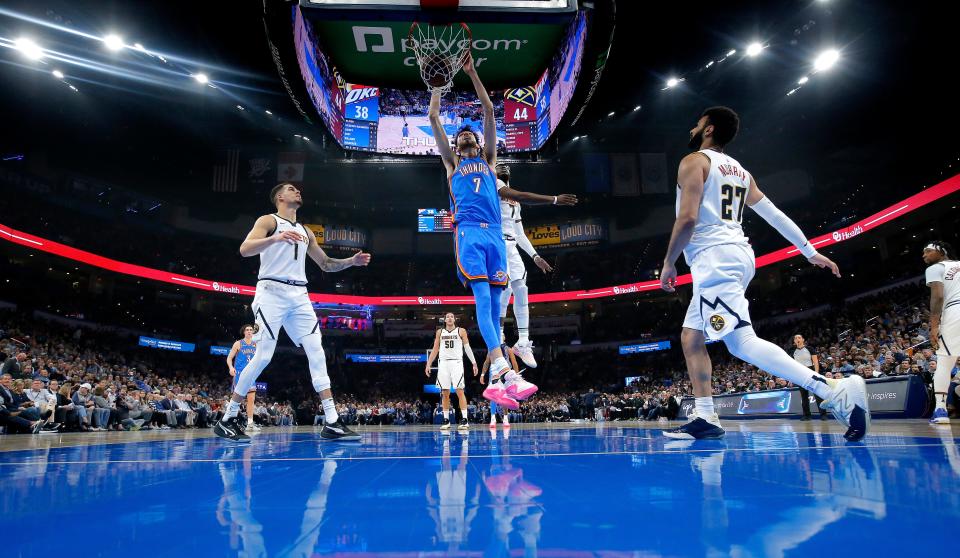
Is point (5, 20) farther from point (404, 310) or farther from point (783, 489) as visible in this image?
point (404, 310)

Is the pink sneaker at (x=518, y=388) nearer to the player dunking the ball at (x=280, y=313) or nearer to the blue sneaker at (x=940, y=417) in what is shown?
the player dunking the ball at (x=280, y=313)

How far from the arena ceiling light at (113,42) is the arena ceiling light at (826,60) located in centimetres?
2028

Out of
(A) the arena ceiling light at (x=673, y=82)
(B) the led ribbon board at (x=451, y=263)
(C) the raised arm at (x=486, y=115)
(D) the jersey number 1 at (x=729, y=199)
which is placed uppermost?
(A) the arena ceiling light at (x=673, y=82)

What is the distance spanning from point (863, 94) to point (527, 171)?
14.0 metres

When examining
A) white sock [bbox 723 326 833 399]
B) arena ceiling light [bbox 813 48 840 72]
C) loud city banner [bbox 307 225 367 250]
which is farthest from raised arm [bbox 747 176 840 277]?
loud city banner [bbox 307 225 367 250]

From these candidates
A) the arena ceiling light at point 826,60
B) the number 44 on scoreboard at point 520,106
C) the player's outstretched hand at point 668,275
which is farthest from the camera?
the arena ceiling light at point 826,60

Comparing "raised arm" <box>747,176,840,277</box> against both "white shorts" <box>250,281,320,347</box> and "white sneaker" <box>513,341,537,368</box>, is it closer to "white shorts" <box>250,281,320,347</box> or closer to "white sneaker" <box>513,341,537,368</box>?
"white sneaker" <box>513,341,537,368</box>

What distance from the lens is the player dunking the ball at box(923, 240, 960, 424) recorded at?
236 inches

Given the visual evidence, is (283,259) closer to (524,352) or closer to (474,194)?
(474,194)

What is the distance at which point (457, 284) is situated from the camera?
3316cm

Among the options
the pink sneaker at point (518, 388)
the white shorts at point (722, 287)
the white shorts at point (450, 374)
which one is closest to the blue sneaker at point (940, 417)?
the white shorts at point (722, 287)

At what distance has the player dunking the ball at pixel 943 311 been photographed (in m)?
6.00

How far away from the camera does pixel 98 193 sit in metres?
25.4

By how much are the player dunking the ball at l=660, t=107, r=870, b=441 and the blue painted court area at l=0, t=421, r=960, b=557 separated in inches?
31.7
